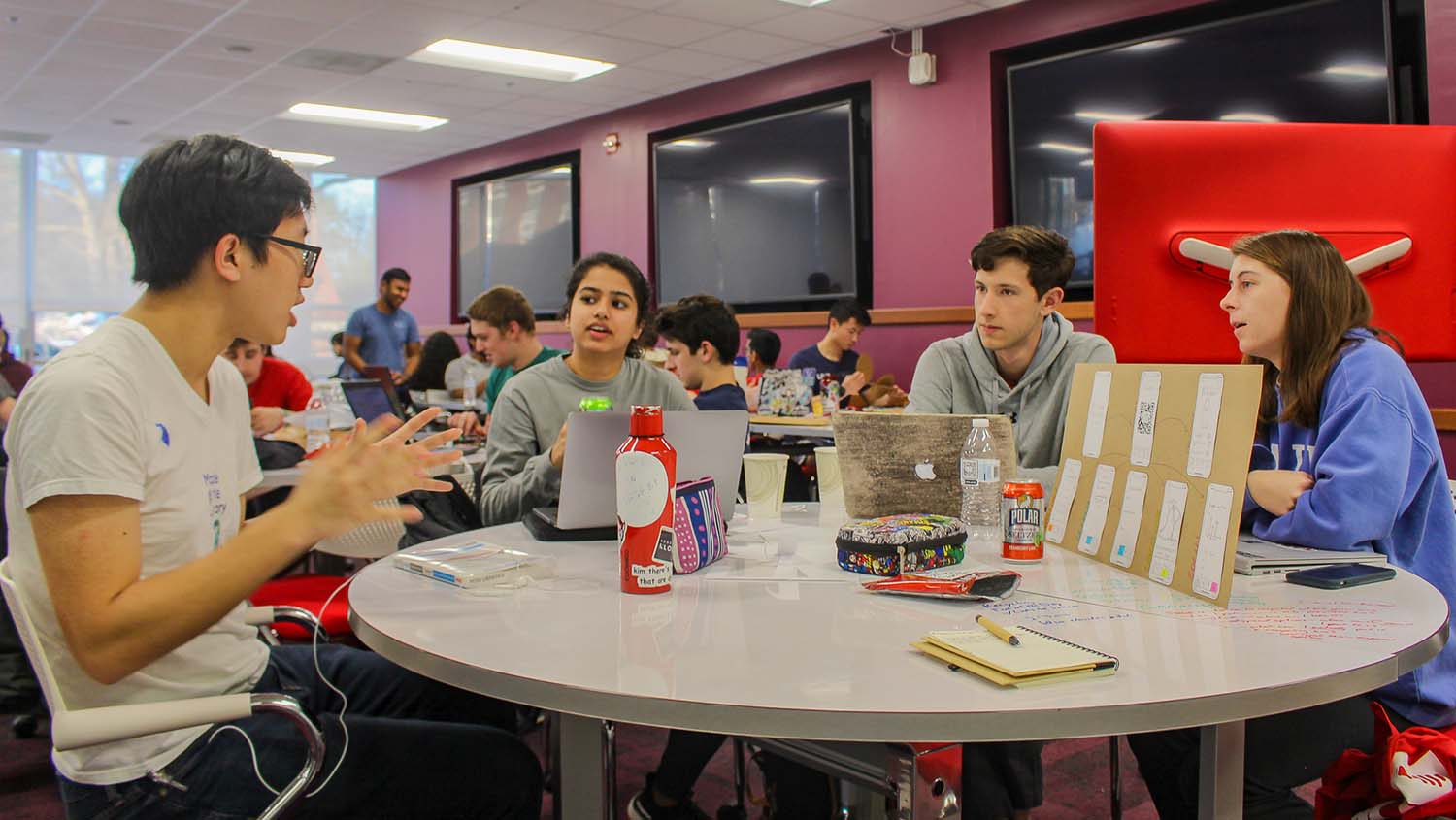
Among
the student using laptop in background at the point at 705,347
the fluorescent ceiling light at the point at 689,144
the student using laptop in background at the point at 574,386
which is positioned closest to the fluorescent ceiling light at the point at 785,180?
the fluorescent ceiling light at the point at 689,144

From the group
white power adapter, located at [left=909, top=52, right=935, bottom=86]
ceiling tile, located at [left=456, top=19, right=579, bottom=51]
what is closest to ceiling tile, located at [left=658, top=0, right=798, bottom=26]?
white power adapter, located at [left=909, top=52, right=935, bottom=86]

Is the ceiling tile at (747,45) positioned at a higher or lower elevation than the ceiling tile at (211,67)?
lower

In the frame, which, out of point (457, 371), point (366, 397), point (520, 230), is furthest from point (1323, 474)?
point (520, 230)

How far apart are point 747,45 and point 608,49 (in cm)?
88

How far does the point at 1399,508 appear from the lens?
5.09 feet

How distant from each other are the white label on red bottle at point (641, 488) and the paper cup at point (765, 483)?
579 mm

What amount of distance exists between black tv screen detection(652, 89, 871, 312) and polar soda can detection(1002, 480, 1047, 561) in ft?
16.8

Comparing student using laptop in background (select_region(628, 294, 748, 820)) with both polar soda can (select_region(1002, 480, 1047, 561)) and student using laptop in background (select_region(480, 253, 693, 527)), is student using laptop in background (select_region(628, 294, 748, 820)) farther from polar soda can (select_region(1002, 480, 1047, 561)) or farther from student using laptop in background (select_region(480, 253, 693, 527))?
polar soda can (select_region(1002, 480, 1047, 561))

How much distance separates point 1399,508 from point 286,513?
1541mm

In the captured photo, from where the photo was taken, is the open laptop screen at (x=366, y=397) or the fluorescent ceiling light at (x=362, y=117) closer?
the open laptop screen at (x=366, y=397)

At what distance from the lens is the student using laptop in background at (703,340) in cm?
370

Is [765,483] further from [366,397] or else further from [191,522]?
[366,397]

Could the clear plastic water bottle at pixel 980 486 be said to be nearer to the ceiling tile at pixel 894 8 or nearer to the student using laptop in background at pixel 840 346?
the student using laptop in background at pixel 840 346

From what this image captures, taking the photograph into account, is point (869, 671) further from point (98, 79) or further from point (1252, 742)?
point (98, 79)
